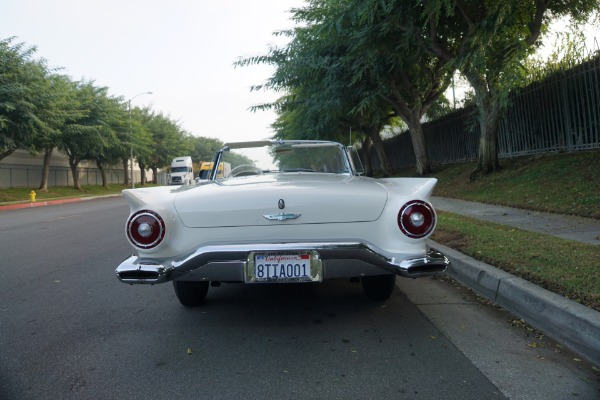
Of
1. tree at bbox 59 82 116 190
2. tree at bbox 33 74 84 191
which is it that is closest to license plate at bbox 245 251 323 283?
tree at bbox 33 74 84 191

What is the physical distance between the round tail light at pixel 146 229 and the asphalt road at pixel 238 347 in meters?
0.73

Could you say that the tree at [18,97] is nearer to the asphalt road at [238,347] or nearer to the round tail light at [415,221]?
the asphalt road at [238,347]

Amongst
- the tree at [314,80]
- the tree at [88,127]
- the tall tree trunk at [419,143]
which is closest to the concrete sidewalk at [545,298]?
the tree at [314,80]

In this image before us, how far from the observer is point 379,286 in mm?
3805

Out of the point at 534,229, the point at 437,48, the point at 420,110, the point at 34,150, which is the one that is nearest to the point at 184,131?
the point at 34,150

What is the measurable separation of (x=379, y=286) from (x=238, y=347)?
143 cm

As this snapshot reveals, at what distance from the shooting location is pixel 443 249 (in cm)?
535

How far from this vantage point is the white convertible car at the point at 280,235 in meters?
2.92

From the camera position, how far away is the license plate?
2918mm

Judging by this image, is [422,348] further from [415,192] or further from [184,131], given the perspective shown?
[184,131]

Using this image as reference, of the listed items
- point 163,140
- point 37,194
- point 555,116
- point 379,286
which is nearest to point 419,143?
point 555,116

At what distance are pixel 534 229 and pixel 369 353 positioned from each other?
466 cm

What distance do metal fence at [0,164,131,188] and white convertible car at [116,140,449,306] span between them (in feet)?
106

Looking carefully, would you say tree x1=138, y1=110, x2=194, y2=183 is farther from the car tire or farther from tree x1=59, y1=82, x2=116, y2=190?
the car tire
